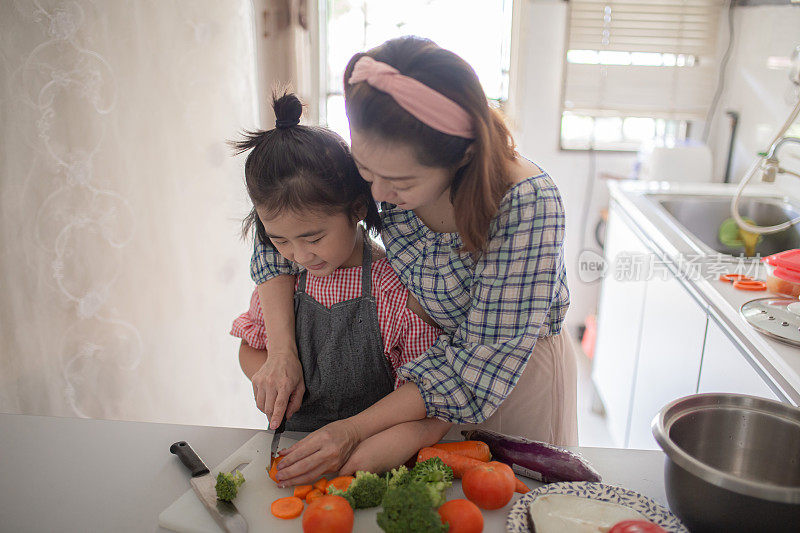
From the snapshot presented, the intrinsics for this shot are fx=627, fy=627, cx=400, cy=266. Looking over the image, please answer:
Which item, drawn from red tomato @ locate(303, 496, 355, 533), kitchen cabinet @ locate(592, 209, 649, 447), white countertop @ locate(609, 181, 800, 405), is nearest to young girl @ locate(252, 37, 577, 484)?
red tomato @ locate(303, 496, 355, 533)

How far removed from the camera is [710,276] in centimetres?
153

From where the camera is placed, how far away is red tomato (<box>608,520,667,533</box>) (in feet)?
2.29

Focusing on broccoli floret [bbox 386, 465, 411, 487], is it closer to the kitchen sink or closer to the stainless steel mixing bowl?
the stainless steel mixing bowl

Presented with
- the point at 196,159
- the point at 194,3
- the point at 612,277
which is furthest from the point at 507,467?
the point at 612,277

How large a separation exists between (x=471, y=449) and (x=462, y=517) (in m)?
0.16

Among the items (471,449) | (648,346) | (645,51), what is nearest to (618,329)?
(648,346)

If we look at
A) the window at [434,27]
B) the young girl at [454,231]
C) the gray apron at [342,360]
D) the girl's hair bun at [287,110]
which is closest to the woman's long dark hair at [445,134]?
the young girl at [454,231]

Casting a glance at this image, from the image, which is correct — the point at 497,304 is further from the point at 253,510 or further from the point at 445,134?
the point at 253,510

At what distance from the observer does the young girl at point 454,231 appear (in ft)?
2.84

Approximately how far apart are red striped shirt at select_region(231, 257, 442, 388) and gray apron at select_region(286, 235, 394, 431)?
0.01m

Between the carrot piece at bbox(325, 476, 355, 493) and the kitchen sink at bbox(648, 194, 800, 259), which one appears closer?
the carrot piece at bbox(325, 476, 355, 493)

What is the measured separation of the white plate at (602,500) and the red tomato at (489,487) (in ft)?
0.07

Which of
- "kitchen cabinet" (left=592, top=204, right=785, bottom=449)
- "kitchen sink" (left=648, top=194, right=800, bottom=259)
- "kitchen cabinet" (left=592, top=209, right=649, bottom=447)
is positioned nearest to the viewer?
"kitchen cabinet" (left=592, top=204, right=785, bottom=449)

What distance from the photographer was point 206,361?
80.7 inches
